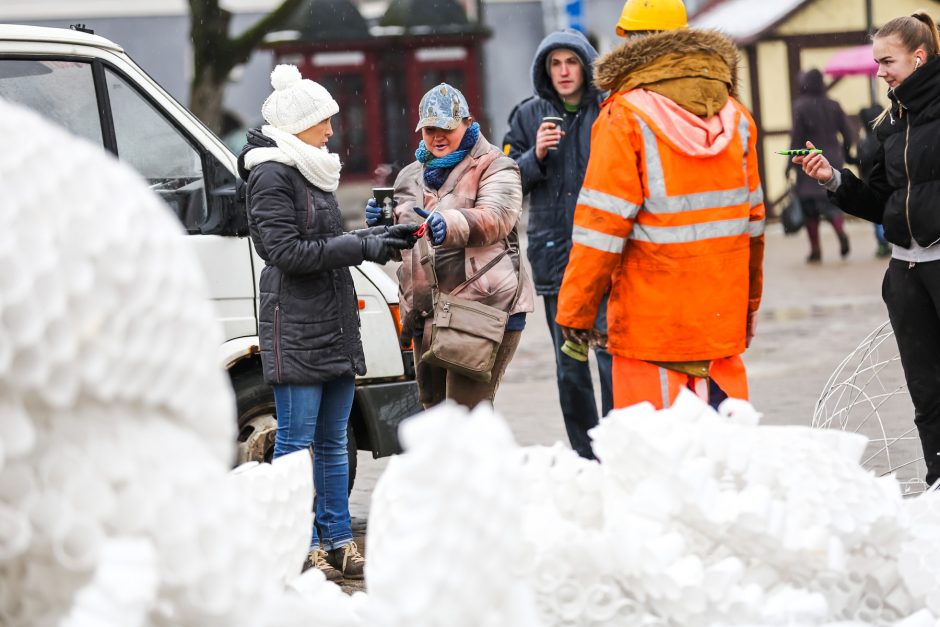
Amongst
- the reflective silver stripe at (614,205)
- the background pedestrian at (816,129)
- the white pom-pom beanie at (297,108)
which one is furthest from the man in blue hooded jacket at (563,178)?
the background pedestrian at (816,129)

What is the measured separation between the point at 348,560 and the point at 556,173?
82.7 inches

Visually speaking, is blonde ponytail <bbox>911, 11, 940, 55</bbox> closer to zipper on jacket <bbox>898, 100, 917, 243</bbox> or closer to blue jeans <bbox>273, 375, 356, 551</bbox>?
zipper on jacket <bbox>898, 100, 917, 243</bbox>

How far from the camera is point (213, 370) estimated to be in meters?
1.79

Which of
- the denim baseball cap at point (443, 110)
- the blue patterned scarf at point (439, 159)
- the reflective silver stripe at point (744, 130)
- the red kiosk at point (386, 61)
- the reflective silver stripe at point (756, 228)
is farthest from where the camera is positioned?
the red kiosk at point (386, 61)

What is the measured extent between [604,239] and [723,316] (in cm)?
49

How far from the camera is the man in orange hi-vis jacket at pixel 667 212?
4.35m

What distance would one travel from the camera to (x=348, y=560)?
17.0ft

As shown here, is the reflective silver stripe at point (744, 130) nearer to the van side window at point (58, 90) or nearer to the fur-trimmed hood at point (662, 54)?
the fur-trimmed hood at point (662, 54)

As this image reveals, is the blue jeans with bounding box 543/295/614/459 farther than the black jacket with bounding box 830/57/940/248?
Yes

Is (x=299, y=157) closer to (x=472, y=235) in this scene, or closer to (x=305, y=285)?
(x=305, y=285)

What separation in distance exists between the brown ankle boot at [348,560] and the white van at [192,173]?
666mm

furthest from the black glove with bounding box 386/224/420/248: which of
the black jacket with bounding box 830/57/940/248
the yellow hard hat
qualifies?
the black jacket with bounding box 830/57/940/248

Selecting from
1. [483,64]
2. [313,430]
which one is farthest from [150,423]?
[483,64]

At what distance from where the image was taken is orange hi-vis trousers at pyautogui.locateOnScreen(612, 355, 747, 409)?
15.0ft
